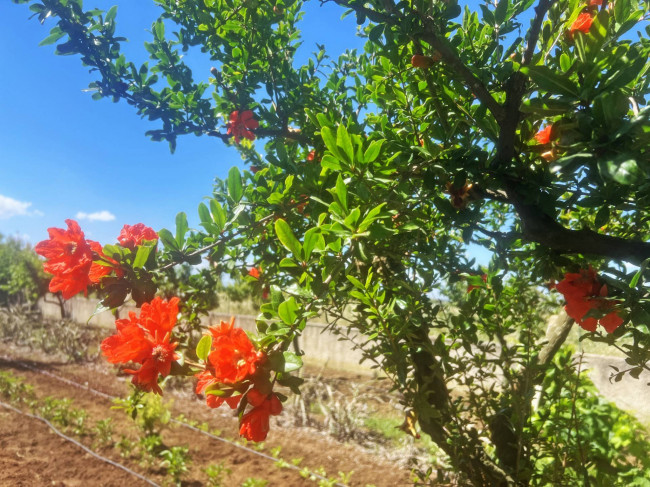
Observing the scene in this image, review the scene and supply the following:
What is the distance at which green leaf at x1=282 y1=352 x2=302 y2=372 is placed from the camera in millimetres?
697

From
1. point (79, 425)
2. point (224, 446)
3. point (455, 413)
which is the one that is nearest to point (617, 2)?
point (455, 413)

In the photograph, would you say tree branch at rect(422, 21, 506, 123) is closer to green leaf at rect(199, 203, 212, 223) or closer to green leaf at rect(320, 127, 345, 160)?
green leaf at rect(320, 127, 345, 160)

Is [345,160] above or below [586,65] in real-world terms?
below

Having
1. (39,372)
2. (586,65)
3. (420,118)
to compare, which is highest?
(420,118)

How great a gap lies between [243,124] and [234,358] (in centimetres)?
111

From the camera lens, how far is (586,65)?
0.62 metres

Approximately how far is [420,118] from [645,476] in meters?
1.80

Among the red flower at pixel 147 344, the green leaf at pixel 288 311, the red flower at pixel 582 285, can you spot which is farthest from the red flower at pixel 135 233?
the red flower at pixel 582 285

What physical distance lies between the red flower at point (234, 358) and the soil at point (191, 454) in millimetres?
2452

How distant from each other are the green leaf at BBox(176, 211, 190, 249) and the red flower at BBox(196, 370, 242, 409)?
0.31m

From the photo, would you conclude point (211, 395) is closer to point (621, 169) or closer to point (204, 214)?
point (204, 214)

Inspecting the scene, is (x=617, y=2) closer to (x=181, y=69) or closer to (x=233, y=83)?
(x=233, y=83)

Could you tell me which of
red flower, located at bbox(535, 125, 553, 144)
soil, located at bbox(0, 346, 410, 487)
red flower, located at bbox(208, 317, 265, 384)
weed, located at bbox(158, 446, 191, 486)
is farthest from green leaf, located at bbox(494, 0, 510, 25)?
weed, located at bbox(158, 446, 191, 486)

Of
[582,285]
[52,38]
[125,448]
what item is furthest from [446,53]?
[125,448]
